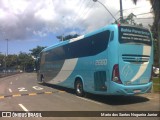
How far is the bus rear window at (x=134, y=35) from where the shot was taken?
536 inches

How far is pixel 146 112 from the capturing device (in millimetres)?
11094

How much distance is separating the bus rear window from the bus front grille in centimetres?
64

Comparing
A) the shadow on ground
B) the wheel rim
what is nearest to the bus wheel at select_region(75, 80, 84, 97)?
the wheel rim

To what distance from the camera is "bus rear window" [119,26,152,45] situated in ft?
44.7

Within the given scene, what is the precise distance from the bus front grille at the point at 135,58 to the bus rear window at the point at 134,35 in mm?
636

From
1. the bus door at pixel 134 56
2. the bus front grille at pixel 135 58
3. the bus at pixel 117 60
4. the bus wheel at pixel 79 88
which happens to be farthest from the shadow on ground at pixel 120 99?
the bus front grille at pixel 135 58

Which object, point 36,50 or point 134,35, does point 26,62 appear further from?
point 134,35

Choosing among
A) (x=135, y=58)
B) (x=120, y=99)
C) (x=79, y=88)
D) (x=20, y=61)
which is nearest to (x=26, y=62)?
(x=20, y=61)

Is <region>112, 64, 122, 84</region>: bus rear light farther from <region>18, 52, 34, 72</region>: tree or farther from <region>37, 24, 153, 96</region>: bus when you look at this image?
<region>18, 52, 34, 72</region>: tree

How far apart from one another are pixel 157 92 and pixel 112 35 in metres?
5.88

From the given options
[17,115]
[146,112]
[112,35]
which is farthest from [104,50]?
[17,115]

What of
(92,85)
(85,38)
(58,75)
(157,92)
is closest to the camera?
(92,85)

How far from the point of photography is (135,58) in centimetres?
1381

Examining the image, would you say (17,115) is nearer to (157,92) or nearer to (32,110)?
(32,110)
